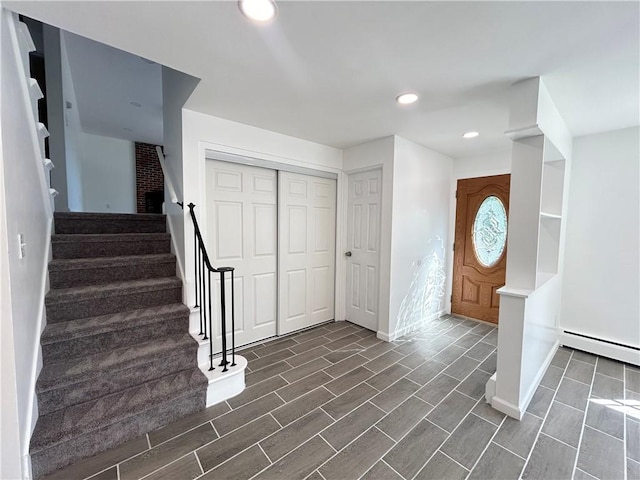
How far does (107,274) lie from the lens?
7.82 feet

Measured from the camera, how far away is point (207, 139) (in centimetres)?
251

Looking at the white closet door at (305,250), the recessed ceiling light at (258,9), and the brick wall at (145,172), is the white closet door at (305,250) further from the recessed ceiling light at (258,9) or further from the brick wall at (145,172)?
the brick wall at (145,172)

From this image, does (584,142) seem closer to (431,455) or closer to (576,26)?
(576,26)

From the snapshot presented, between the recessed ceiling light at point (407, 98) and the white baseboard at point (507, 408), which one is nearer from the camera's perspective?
the white baseboard at point (507, 408)

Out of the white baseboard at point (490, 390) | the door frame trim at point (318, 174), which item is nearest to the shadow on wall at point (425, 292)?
the door frame trim at point (318, 174)

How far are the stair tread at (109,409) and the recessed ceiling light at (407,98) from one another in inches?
105

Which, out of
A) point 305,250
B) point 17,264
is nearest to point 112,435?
point 17,264

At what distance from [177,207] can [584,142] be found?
4473mm

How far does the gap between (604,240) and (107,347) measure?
15.8 ft

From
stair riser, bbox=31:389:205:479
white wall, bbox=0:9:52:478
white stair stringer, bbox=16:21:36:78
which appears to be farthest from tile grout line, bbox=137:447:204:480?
white stair stringer, bbox=16:21:36:78

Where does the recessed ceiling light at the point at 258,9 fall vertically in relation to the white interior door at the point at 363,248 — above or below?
above

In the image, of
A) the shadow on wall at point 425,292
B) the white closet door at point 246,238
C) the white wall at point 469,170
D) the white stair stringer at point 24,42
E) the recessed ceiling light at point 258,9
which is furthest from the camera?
the white wall at point 469,170

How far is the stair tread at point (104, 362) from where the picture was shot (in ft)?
5.54

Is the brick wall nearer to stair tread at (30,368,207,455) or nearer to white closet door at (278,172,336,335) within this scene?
white closet door at (278,172,336,335)
